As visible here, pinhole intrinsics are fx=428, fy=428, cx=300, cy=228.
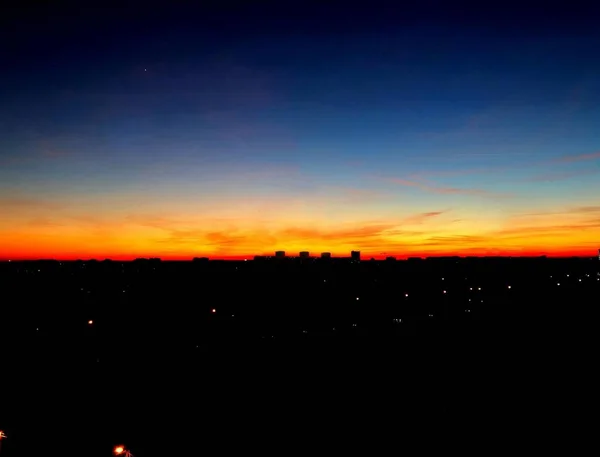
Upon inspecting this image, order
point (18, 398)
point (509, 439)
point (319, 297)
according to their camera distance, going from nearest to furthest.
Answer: point (509, 439) → point (18, 398) → point (319, 297)

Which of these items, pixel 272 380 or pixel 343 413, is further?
pixel 272 380

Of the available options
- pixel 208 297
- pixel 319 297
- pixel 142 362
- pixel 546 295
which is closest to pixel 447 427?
pixel 142 362

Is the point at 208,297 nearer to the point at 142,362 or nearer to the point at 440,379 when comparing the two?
the point at 142,362

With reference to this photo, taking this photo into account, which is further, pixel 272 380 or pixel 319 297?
pixel 319 297

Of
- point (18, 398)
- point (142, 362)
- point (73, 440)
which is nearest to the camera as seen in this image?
point (73, 440)

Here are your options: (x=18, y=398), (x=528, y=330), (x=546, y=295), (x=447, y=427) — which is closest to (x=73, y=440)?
(x=18, y=398)

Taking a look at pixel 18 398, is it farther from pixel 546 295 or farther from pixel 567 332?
pixel 546 295

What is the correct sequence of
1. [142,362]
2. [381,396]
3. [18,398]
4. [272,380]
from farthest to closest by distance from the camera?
[142,362], [272,380], [18,398], [381,396]

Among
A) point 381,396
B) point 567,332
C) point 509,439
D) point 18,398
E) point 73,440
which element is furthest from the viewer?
point 567,332

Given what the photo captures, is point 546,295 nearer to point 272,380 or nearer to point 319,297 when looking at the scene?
point 319,297
